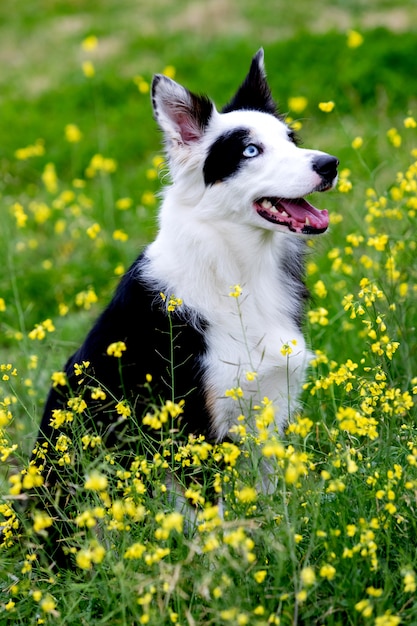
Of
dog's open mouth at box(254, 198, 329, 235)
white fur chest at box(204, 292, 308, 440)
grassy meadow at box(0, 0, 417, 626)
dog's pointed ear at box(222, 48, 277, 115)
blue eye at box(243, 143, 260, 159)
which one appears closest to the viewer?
grassy meadow at box(0, 0, 417, 626)

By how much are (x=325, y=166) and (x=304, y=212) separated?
0.23 metres

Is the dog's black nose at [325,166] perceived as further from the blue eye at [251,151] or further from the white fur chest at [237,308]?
the white fur chest at [237,308]

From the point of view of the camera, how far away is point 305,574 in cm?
211

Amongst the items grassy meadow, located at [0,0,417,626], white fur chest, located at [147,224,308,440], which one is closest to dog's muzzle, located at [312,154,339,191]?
white fur chest, located at [147,224,308,440]

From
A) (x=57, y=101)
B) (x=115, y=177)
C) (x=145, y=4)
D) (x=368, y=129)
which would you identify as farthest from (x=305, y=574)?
(x=145, y=4)

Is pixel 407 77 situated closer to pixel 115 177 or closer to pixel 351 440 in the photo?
pixel 115 177

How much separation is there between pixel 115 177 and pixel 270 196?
194 inches

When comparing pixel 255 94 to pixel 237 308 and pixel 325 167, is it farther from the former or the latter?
pixel 237 308

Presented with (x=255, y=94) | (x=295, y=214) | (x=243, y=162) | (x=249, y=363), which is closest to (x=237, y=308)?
(x=249, y=363)

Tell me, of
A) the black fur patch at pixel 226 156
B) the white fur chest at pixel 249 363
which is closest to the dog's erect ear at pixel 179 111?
the black fur patch at pixel 226 156

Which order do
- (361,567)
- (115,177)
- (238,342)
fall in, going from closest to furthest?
(361,567) < (238,342) < (115,177)

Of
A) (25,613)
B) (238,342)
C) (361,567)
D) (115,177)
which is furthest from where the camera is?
(115,177)

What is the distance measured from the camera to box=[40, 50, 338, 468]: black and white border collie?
11.1 feet

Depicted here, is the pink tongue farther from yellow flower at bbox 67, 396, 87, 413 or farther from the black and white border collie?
yellow flower at bbox 67, 396, 87, 413
